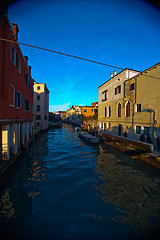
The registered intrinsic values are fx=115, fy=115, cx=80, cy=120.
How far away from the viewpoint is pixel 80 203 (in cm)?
549

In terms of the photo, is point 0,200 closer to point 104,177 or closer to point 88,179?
point 88,179

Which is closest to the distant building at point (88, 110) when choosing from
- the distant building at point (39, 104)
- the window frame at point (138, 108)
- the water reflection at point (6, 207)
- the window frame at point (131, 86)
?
the distant building at point (39, 104)

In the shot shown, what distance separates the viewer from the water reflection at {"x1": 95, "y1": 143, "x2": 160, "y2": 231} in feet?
15.5

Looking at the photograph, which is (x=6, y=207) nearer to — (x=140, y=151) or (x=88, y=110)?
(x=140, y=151)

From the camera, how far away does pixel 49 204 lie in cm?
536

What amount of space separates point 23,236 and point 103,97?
23.1 meters

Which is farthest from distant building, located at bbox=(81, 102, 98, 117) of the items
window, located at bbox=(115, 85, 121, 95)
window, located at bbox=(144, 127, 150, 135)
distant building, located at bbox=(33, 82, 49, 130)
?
window, located at bbox=(144, 127, 150, 135)

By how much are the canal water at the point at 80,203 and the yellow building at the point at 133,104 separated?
6111 mm

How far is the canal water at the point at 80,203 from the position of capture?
4.16 meters

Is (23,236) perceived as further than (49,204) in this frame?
No

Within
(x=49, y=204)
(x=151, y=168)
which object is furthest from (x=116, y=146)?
(x=49, y=204)

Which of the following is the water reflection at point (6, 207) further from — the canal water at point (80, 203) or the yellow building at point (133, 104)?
the yellow building at point (133, 104)

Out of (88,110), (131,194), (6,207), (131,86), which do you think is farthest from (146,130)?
(88,110)

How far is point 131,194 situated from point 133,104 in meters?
12.0
